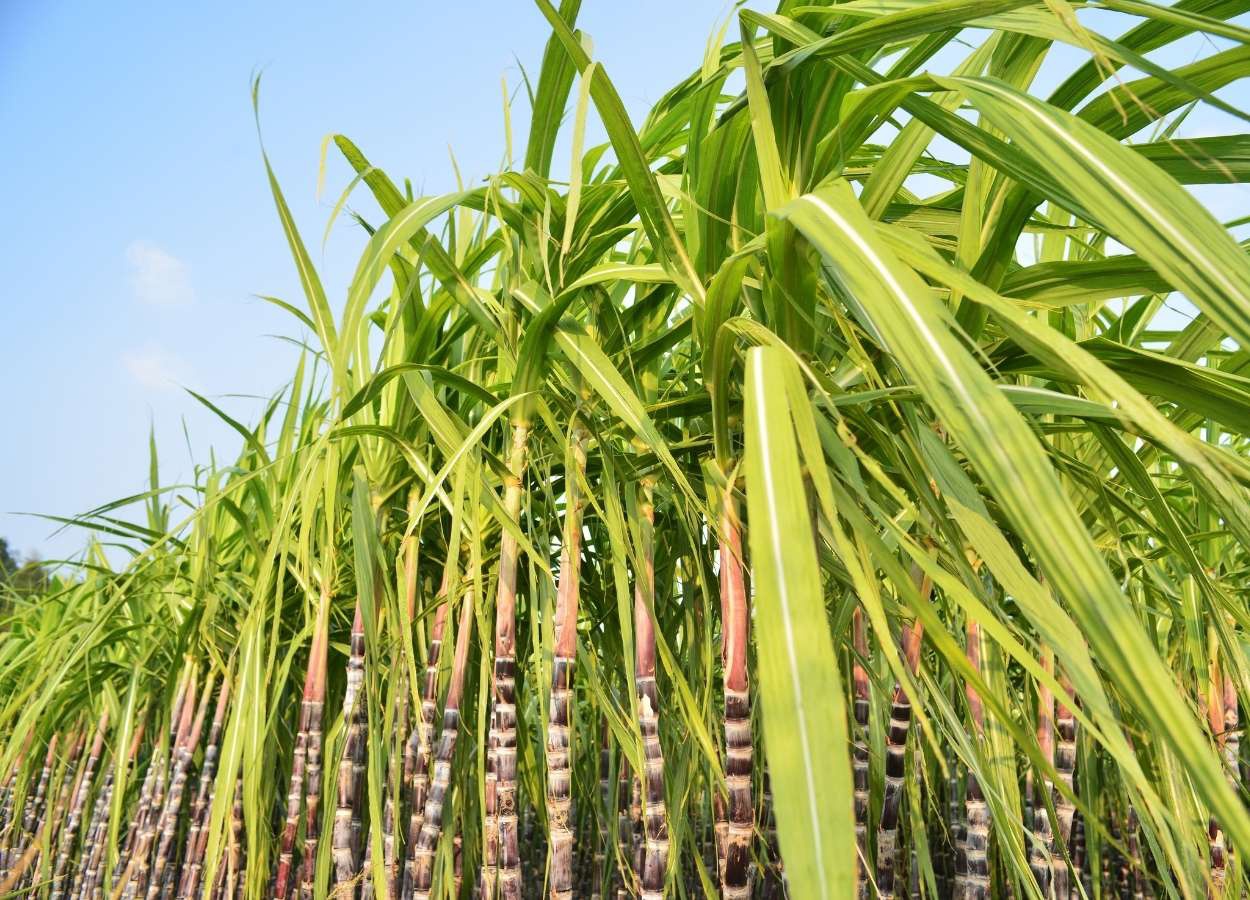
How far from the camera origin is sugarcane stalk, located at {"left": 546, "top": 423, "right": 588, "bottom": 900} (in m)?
0.81

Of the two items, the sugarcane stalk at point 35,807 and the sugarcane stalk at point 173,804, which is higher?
the sugarcane stalk at point 35,807

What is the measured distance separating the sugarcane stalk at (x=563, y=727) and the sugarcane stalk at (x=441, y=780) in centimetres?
17

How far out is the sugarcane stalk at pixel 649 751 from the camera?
2.49ft

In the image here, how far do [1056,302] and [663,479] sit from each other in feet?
1.20

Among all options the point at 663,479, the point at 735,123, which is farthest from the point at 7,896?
the point at 735,123

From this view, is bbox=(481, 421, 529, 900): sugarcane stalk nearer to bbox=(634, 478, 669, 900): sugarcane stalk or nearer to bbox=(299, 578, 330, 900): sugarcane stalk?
bbox=(634, 478, 669, 900): sugarcane stalk

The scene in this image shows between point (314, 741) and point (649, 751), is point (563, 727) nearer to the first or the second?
point (649, 751)

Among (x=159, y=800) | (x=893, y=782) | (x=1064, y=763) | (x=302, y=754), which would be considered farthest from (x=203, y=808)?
(x=1064, y=763)

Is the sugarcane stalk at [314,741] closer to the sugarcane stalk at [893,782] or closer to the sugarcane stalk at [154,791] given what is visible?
the sugarcane stalk at [154,791]

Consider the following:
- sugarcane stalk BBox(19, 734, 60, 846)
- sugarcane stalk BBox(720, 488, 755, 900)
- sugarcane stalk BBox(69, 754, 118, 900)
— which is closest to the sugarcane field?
sugarcane stalk BBox(720, 488, 755, 900)

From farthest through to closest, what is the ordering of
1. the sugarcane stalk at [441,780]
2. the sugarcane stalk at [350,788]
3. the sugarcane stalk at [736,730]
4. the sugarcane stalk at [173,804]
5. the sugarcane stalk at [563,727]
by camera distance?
the sugarcane stalk at [173,804] < the sugarcane stalk at [350,788] < the sugarcane stalk at [441,780] < the sugarcane stalk at [563,727] < the sugarcane stalk at [736,730]

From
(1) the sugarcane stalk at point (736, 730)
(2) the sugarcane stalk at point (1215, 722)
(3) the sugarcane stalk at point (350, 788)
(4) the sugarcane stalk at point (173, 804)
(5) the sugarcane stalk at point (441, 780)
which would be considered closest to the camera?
(1) the sugarcane stalk at point (736, 730)

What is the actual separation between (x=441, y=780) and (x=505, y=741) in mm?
117

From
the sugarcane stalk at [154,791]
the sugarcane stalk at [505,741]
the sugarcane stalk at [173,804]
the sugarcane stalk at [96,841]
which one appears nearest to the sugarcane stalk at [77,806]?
the sugarcane stalk at [96,841]
